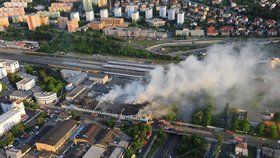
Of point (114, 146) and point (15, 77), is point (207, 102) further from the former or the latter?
point (15, 77)

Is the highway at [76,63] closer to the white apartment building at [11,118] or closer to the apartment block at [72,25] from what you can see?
the apartment block at [72,25]

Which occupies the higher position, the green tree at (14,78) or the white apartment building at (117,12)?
the white apartment building at (117,12)

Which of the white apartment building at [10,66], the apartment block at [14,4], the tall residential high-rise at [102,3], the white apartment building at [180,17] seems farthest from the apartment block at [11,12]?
the white apartment building at [180,17]

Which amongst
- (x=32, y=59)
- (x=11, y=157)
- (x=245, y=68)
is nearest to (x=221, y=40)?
(x=245, y=68)

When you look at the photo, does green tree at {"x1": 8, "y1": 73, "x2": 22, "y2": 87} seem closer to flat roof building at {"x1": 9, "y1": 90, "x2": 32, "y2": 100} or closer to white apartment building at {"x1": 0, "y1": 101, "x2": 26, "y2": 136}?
flat roof building at {"x1": 9, "y1": 90, "x2": 32, "y2": 100}

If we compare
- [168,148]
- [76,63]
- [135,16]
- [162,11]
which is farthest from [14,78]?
[162,11]

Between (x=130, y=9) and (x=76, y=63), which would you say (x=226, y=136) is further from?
(x=130, y=9)

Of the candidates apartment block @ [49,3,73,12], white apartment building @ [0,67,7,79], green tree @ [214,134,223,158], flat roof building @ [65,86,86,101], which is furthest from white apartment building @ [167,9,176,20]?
green tree @ [214,134,223,158]

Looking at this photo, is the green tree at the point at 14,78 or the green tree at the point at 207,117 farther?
the green tree at the point at 14,78
